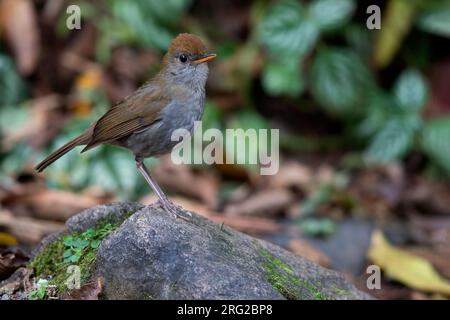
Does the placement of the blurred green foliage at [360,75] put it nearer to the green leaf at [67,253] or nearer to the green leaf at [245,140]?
the green leaf at [245,140]

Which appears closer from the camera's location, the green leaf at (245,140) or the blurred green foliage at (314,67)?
the green leaf at (245,140)

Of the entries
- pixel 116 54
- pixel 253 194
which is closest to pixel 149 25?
pixel 116 54

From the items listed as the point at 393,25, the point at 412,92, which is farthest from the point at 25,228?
the point at 393,25

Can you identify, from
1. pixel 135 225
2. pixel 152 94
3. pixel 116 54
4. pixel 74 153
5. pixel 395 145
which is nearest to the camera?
pixel 135 225

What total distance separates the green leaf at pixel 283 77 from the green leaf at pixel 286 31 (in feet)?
0.56

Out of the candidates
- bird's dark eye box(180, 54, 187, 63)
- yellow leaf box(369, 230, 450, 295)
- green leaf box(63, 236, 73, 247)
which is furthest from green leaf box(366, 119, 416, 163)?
green leaf box(63, 236, 73, 247)

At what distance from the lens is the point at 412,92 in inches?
287

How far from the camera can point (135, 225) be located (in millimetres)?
3426

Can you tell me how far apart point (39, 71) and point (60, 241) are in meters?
4.75

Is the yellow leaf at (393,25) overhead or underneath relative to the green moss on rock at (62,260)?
overhead

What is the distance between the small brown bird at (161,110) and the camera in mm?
4441

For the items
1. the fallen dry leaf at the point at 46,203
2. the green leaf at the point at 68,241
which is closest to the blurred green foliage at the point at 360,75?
the fallen dry leaf at the point at 46,203

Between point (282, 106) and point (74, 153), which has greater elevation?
point (282, 106)

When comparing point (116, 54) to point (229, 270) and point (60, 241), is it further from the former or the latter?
point (229, 270)
